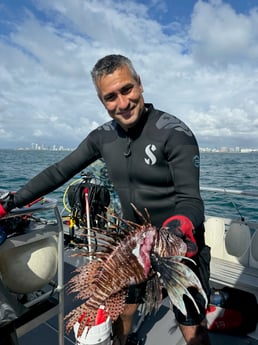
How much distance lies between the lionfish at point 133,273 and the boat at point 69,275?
0.16 metres

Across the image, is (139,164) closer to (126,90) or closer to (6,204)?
(126,90)

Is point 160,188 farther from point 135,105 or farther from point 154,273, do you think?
point 154,273

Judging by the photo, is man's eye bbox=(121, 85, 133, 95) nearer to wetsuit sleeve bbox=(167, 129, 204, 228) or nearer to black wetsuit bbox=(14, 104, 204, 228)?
black wetsuit bbox=(14, 104, 204, 228)

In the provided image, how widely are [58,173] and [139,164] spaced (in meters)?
0.81

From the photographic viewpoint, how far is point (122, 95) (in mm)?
1825


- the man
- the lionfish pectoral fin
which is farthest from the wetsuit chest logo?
the lionfish pectoral fin

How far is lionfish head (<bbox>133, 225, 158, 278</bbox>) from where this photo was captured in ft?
3.75

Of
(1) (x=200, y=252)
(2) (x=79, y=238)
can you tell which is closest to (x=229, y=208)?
(2) (x=79, y=238)

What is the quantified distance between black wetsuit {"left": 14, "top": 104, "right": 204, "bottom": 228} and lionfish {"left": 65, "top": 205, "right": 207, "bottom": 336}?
0.36m

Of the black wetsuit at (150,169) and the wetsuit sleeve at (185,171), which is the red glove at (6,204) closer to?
the black wetsuit at (150,169)

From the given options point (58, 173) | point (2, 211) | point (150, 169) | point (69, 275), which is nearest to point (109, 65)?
point (150, 169)

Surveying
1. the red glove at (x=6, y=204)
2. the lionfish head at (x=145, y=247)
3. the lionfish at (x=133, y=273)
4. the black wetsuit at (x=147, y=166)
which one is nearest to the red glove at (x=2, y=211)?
the red glove at (x=6, y=204)

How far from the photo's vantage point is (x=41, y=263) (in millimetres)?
1670

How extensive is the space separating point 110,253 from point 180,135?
1003 mm
